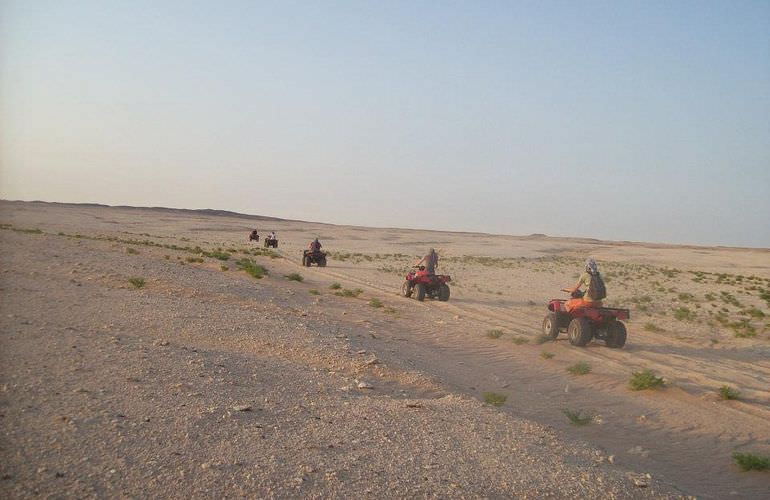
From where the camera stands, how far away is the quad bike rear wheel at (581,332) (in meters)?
12.2

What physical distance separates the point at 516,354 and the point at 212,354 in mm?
5858

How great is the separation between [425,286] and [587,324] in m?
6.92

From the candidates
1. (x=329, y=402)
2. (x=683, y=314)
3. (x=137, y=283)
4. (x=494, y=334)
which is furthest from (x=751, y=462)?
(x=683, y=314)

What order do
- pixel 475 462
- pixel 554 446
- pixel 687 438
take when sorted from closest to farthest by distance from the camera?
1. pixel 475 462
2. pixel 554 446
3. pixel 687 438

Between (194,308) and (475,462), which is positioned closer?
(475,462)

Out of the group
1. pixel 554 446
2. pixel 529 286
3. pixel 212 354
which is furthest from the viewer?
pixel 529 286

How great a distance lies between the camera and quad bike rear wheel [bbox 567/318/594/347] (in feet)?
40.0

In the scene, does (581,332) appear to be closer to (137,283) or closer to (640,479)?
(640,479)

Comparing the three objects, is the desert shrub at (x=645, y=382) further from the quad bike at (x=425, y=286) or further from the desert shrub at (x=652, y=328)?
the quad bike at (x=425, y=286)

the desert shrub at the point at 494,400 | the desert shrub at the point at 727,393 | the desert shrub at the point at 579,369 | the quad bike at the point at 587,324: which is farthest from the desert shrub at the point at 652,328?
the desert shrub at the point at 494,400

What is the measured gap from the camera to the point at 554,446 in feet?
20.5

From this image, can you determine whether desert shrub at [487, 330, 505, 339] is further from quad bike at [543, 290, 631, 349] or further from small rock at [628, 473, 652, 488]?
small rock at [628, 473, 652, 488]

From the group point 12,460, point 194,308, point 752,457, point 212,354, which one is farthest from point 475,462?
point 194,308

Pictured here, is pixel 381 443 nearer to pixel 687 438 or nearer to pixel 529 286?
pixel 687 438
